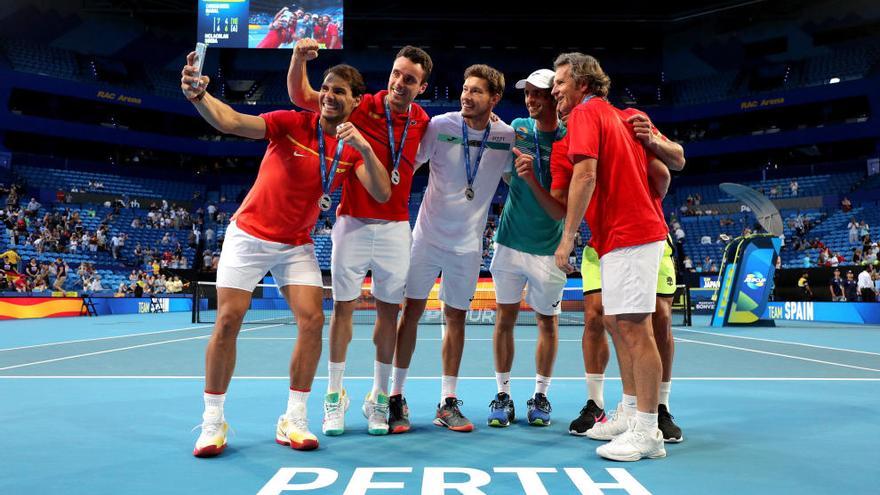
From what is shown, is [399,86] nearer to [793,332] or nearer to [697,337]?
[697,337]

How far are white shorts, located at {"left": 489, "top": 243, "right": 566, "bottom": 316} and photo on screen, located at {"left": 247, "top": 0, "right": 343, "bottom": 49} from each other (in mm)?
30195

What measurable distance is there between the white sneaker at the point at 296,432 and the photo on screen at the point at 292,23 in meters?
31.1

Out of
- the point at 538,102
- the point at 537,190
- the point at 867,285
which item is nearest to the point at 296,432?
the point at 537,190

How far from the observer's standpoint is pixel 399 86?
4492mm

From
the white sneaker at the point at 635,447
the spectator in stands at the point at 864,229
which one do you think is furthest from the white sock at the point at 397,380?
the spectator in stands at the point at 864,229

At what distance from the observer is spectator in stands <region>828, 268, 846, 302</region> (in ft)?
68.7

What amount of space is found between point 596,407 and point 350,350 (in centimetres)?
586

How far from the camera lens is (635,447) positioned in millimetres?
3750

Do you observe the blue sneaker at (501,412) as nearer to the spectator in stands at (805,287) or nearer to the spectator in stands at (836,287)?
the spectator in stands at (836,287)

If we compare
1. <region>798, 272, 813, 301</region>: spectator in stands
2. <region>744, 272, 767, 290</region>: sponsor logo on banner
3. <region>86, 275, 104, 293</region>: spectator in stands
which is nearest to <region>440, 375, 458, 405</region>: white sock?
<region>744, 272, 767, 290</region>: sponsor logo on banner

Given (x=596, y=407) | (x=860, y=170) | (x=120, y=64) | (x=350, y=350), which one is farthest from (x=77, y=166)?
(x=860, y=170)

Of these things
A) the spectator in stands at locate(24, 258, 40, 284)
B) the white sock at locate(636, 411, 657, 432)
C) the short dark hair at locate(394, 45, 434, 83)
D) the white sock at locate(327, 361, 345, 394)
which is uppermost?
the short dark hair at locate(394, 45, 434, 83)

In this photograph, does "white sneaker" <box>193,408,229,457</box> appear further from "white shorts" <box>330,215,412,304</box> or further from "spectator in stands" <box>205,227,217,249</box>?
"spectator in stands" <box>205,227,217,249</box>

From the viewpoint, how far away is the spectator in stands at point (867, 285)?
63.4 feet
